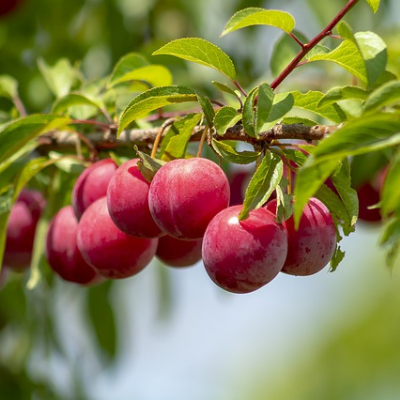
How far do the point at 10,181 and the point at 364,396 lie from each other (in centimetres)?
536

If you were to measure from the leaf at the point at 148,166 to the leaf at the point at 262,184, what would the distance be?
19 cm

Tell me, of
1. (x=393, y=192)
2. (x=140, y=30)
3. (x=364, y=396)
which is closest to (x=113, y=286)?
(x=140, y=30)

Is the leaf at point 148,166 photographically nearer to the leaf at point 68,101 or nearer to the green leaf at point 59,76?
the leaf at point 68,101

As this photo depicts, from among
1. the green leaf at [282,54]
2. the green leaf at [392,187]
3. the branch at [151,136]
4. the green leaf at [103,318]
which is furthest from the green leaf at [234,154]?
the green leaf at [103,318]

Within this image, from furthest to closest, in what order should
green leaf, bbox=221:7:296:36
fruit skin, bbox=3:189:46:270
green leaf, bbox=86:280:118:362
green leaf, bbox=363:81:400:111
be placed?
green leaf, bbox=86:280:118:362, fruit skin, bbox=3:189:46:270, green leaf, bbox=221:7:296:36, green leaf, bbox=363:81:400:111

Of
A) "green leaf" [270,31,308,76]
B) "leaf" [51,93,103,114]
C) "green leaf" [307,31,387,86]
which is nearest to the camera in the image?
"green leaf" [307,31,387,86]

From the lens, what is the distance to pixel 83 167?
5.36 feet

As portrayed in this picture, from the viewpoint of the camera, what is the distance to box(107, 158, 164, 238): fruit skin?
1.25 meters

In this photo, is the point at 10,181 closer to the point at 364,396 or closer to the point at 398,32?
the point at 398,32

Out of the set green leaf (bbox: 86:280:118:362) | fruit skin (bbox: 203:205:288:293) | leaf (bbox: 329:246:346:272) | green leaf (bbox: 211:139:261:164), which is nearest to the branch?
green leaf (bbox: 211:139:261:164)

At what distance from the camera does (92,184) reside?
1.45 meters

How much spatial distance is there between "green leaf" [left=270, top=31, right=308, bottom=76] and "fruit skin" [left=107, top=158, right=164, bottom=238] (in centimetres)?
51

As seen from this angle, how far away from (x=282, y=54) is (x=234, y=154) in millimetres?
521

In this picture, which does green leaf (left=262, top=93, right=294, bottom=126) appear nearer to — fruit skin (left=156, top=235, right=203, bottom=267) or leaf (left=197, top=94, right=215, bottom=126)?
leaf (left=197, top=94, right=215, bottom=126)
